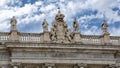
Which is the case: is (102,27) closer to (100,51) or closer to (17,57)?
(100,51)

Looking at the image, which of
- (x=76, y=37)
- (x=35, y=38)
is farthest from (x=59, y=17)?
(x=35, y=38)

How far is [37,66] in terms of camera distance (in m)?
29.3

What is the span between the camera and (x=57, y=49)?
29562 millimetres

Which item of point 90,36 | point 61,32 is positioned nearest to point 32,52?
point 61,32

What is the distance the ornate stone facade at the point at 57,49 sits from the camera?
95.1 ft

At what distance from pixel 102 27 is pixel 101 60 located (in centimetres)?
308

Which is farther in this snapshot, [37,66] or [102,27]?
[102,27]

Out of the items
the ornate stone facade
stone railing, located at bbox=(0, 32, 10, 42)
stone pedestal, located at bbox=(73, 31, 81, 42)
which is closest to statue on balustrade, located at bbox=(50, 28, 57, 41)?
the ornate stone facade

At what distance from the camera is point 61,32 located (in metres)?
30.5

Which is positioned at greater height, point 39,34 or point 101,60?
point 39,34

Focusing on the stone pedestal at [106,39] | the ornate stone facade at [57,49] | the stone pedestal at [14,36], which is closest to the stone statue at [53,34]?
the ornate stone facade at [57,49]

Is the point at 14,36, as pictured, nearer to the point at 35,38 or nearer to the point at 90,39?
the point at 35,38

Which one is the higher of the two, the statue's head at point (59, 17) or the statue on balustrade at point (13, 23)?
the statue's head at point (59, 17)

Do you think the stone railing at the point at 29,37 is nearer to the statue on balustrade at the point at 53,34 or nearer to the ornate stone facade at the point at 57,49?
the ornate stone facade at the point at 57,49
